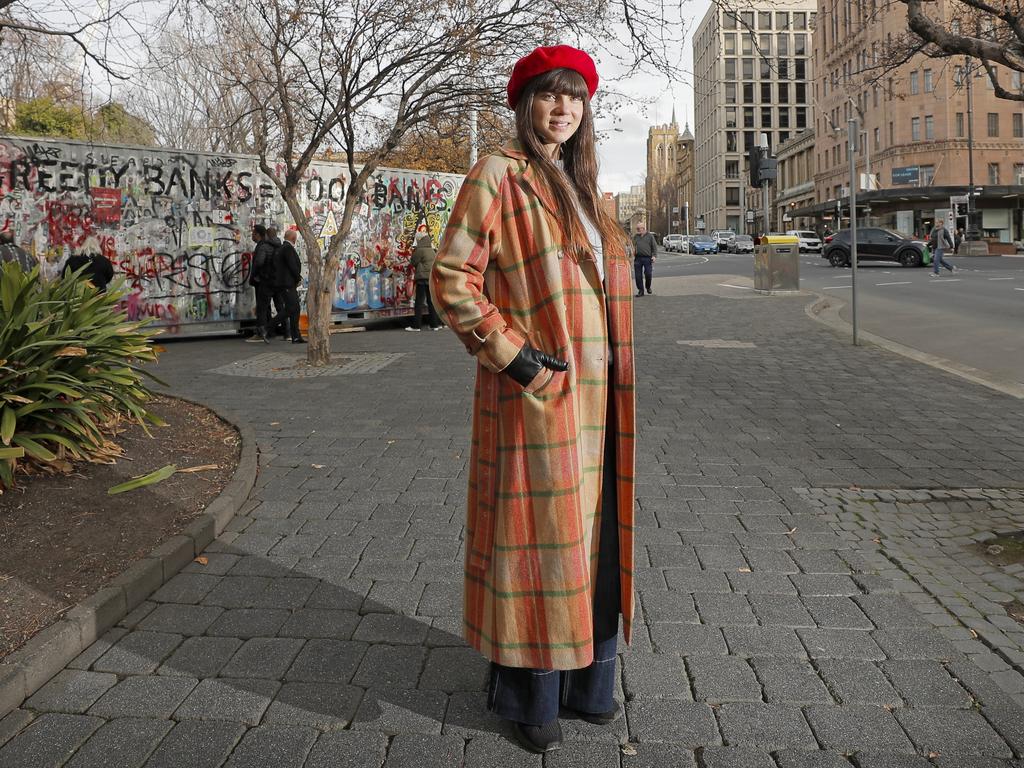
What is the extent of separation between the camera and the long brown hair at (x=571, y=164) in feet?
8.50

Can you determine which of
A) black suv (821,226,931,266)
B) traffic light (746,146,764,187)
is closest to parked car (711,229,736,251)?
black suv (821,226,931,266)

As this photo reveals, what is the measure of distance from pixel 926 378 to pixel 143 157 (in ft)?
37.0

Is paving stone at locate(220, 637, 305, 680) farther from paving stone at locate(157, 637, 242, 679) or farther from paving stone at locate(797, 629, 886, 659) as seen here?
paving stone at locate(797, 629, 886, 659)

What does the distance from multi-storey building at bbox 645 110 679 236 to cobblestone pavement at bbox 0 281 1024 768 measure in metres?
114

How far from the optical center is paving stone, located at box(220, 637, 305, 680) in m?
3.21

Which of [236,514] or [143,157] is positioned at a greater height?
[143,157]

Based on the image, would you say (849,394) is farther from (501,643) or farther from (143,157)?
(143,157)

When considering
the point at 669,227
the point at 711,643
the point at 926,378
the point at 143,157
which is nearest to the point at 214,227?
the point at 143,157

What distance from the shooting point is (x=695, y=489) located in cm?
556

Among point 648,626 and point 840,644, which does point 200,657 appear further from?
point 840,644

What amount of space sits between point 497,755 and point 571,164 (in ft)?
5.64

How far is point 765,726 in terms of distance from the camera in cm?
280

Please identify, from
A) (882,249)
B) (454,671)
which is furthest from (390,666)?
(882,249)

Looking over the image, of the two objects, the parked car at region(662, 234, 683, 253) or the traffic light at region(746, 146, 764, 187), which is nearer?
the traffic light at region(746, 146, 764, 187)
